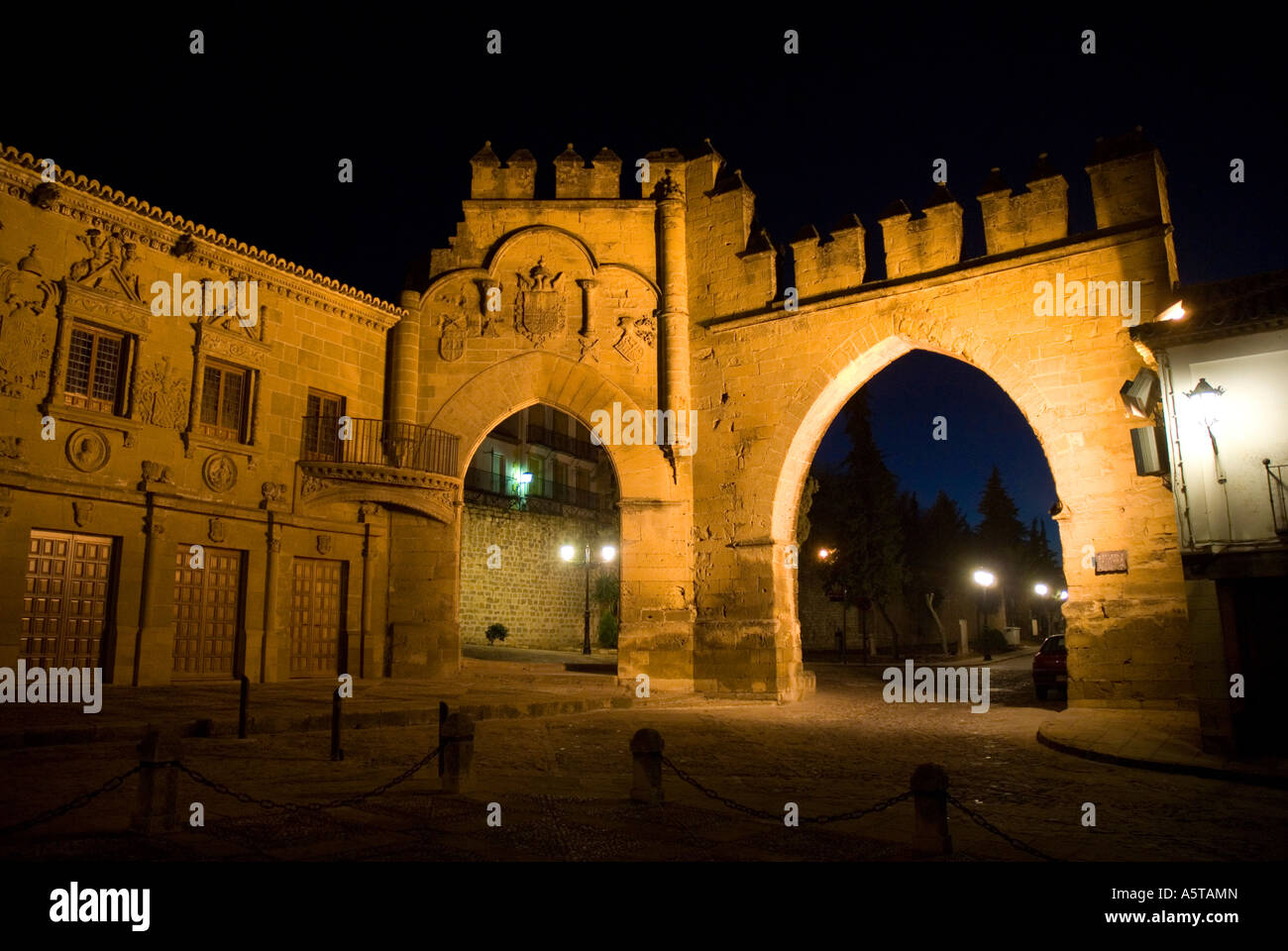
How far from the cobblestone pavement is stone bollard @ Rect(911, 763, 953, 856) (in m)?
0.11

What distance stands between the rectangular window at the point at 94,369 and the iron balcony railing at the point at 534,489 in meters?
16.6

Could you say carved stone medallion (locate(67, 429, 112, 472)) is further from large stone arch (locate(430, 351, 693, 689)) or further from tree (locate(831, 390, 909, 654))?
tree (locate(831, 390, 909, 654))

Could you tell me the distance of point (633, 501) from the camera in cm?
1451

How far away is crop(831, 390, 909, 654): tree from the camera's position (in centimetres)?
Result: 3106

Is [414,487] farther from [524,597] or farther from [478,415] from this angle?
[524,597]

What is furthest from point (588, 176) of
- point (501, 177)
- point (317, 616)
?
point (317, 616)

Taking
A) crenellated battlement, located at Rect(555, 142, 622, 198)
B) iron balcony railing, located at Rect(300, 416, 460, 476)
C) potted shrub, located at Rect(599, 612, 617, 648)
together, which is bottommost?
potted shrub, located at Rect(599, 612, 617, 648)

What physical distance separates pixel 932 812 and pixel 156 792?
168 inches

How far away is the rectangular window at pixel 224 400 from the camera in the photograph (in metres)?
12.8

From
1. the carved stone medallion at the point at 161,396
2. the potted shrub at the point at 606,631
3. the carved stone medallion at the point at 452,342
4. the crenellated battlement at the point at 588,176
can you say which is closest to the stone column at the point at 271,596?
the carved stone medallion at the point at 161,396

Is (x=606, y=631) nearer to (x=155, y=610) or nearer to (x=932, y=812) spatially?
(x=155, y=610)

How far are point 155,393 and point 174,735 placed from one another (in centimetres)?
826

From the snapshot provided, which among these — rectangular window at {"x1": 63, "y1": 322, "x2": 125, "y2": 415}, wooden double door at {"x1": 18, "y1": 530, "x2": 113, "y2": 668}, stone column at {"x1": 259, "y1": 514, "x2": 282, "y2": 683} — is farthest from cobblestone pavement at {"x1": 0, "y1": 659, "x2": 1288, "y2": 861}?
rectangular window at {"x1": 63, "y1": 322, "x2": 125, "y2": 415}

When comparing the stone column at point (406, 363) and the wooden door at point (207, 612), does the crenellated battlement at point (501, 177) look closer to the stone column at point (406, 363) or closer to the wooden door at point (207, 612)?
the stone column at point (406, 363)
